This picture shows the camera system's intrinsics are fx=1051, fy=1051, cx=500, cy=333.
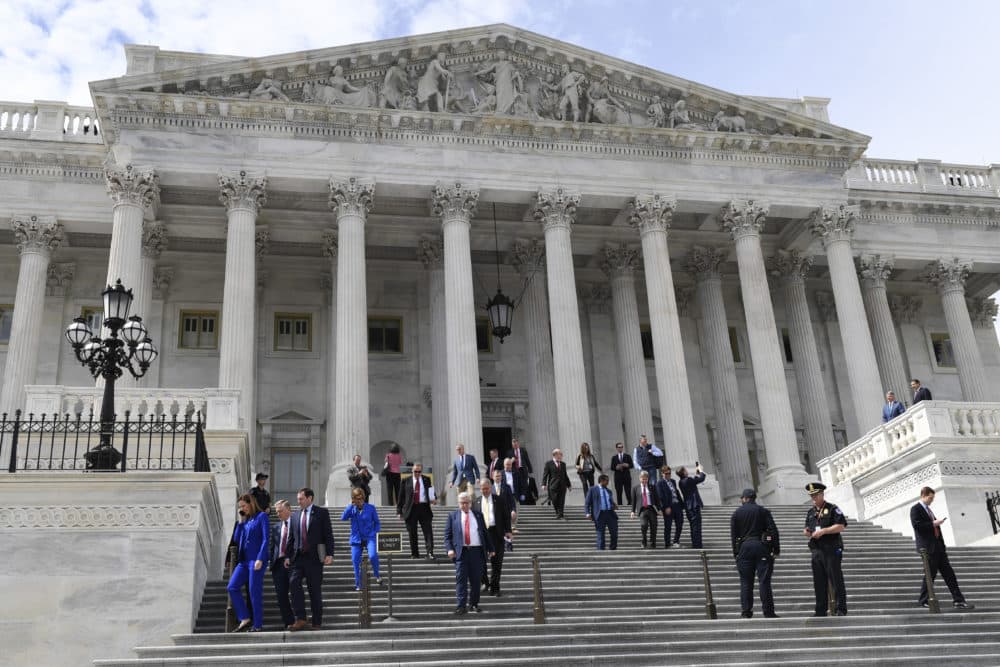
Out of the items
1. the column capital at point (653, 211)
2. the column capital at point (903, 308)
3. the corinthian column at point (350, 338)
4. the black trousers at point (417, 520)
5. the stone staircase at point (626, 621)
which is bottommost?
the stone staircase at point (626, 621)

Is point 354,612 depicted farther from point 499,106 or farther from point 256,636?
point 499,106

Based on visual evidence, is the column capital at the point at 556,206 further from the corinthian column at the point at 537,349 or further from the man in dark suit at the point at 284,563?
the man in dark suit at the point at 284,563

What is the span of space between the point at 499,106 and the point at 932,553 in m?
20.8

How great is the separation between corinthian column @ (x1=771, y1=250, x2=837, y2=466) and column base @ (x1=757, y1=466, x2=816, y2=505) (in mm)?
5359

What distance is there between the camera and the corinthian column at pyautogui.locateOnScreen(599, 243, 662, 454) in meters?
34.2

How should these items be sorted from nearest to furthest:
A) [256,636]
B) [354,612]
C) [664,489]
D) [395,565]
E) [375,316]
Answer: [256,636], [354,612], [395,565], [664,489], [375,316]

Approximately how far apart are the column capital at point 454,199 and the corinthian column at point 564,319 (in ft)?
7.26

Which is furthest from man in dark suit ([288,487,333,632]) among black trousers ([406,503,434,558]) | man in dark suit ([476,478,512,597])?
black trousers ([406,503,434,558])

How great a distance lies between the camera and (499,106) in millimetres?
33094

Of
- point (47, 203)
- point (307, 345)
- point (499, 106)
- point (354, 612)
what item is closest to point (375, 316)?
point (307, 345)

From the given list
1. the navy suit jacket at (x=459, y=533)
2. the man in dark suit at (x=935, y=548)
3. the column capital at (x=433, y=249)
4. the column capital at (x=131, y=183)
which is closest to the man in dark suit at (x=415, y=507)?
the navy suit jacket at (x=459, y=533)

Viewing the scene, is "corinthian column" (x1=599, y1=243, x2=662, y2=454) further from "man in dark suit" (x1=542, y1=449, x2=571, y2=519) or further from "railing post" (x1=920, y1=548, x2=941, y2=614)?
"railing post" (x1=920, y1=548, x2=941, y2=614)

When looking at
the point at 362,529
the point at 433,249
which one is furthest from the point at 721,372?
the point at 362,529

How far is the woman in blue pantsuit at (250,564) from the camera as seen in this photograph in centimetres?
1445
